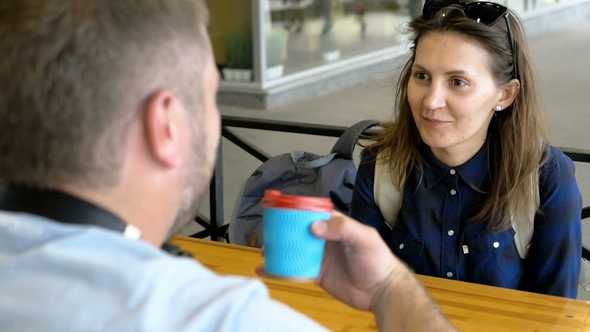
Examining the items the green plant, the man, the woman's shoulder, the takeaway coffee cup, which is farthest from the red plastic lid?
the green plant

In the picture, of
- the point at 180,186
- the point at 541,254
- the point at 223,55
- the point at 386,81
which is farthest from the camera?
the point at 386,81

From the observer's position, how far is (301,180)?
2516 millimetres

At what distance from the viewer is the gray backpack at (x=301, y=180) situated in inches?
96.7

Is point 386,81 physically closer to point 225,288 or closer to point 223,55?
point 223,55

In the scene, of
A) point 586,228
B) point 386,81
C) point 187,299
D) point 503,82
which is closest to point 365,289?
point 187,299

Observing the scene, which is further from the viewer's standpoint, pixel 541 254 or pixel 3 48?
pixel 541 254

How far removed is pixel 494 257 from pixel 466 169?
0.86 ft

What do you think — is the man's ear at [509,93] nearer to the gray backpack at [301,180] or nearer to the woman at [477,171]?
the woman at [477,171]

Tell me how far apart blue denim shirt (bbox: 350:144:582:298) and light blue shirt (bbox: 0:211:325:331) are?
4.59ft

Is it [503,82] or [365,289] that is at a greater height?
[503,82]

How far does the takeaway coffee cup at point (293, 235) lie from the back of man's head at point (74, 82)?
1.14 ft

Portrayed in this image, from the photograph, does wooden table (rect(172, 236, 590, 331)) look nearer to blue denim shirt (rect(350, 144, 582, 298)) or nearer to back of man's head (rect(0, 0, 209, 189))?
blue denim shirt (rect(350, 144, 582, 298))

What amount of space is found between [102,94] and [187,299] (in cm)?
25

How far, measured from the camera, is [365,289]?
1.38 metres
